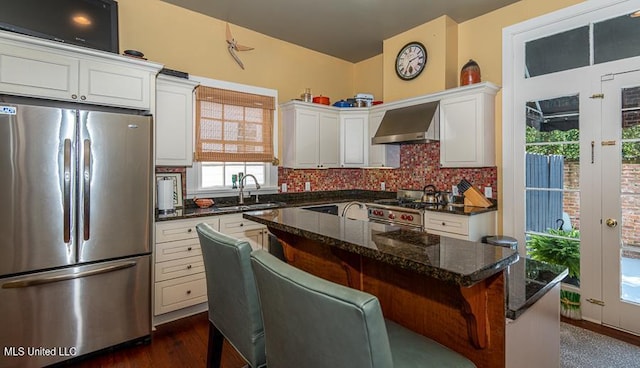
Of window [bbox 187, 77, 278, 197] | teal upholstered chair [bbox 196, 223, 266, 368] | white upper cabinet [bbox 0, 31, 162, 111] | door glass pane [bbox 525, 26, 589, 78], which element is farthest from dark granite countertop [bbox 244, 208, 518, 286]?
door glass pane [bbox 525, 26, 589, 78]

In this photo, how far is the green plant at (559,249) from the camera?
9.61 feet

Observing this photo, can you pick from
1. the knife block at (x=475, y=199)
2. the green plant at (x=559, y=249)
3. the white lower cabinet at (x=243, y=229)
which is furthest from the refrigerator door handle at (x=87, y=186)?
the green plant at (x=559, y=249)

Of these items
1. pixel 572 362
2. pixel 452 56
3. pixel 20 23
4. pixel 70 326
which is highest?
pixel 452 56

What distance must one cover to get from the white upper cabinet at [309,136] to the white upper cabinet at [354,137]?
0.11 meters

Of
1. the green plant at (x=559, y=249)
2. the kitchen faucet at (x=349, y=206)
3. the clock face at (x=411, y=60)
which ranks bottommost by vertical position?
the green plant at (x=559, y=249)

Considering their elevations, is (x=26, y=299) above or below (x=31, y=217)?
below

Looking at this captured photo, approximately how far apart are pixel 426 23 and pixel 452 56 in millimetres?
505

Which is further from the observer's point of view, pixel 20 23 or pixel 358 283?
pixel 20 23

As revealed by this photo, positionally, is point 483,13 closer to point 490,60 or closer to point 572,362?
point 490,60

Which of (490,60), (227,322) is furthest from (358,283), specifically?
(490,60)

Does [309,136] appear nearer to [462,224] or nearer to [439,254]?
[462,224]

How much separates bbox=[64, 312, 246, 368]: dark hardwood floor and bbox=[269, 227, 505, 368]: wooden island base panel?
4.07 feet

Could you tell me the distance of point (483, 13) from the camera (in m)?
3.55

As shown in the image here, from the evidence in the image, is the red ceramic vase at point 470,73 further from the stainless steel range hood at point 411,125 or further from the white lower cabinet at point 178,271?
the white lower cabinet at point 178,271
